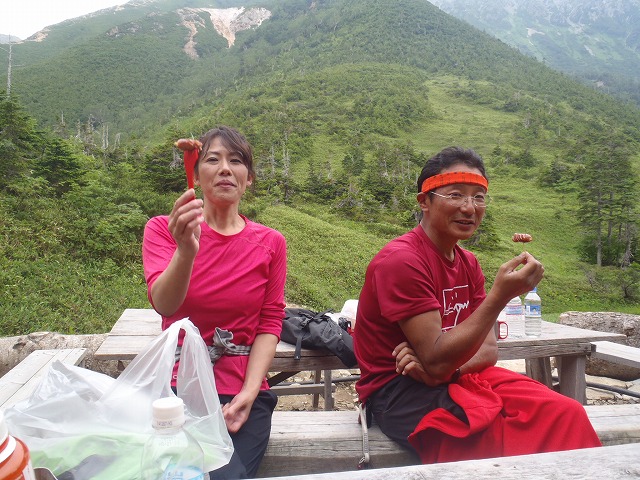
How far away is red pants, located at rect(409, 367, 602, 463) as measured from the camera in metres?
1.65

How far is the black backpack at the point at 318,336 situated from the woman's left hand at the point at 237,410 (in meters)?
0.85

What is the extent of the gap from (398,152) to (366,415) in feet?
115

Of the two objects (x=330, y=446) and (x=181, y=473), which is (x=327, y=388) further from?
(x=181, y=473)

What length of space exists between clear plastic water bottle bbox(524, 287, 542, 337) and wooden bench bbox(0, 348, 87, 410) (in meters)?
2.67

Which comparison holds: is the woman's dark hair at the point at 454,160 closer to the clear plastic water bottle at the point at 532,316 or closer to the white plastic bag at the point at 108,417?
the white plastic bag at the point at 108,417

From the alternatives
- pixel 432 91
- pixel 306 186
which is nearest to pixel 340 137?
pixel 306 186

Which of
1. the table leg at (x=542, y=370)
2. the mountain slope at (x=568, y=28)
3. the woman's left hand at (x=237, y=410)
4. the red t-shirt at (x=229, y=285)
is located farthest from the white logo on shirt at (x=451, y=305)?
the mountain slope at (x=568, y=28)

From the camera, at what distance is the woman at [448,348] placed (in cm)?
169

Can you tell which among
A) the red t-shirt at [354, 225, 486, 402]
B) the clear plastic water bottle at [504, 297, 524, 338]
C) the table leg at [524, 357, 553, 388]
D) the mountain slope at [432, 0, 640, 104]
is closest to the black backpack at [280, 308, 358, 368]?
the red t-shirt at [354, 225, 486, 402]

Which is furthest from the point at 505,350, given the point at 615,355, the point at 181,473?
the point at 181,473

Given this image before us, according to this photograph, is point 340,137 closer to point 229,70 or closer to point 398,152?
point 398,152

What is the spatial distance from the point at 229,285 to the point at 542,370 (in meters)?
3.10

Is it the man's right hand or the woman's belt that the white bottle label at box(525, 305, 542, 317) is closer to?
the man's right hand

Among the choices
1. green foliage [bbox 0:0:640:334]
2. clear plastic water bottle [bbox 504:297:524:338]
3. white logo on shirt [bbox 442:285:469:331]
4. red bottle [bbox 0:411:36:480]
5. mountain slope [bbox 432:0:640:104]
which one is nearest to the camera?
red bottle [bbox 0:411:36:480]
